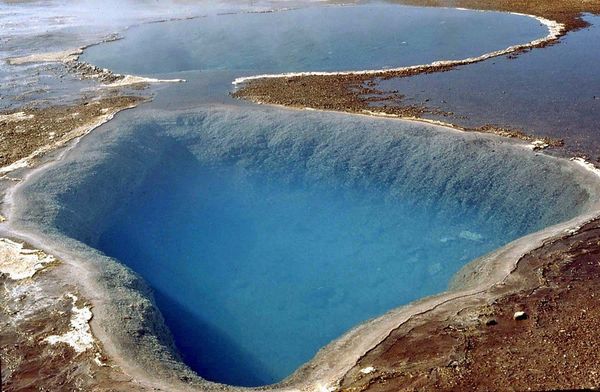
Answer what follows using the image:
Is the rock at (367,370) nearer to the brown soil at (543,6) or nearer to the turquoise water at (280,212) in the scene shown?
the turquoise water at (280,212)

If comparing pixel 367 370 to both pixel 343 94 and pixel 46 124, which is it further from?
pixel 46 124

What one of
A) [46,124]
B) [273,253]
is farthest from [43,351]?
[46,124]

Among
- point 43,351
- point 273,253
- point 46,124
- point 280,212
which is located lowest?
point 273,253

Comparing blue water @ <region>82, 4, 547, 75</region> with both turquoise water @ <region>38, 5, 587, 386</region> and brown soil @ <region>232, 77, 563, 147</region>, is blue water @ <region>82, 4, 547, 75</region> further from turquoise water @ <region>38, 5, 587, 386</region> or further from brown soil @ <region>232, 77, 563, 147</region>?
turquoise water @ <region>38, 5, 587, 386</region>

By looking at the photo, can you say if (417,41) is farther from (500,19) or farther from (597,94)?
(597,94)

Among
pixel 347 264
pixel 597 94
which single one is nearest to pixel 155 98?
pixel 347 264

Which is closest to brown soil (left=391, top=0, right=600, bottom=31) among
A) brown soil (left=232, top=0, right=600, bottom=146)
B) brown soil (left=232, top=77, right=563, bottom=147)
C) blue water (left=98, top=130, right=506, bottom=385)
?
brown soil (left=232, top=0, right=600, bottom=146)

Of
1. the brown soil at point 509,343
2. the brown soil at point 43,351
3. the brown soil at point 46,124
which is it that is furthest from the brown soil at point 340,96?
the brown soil at point 43,351
